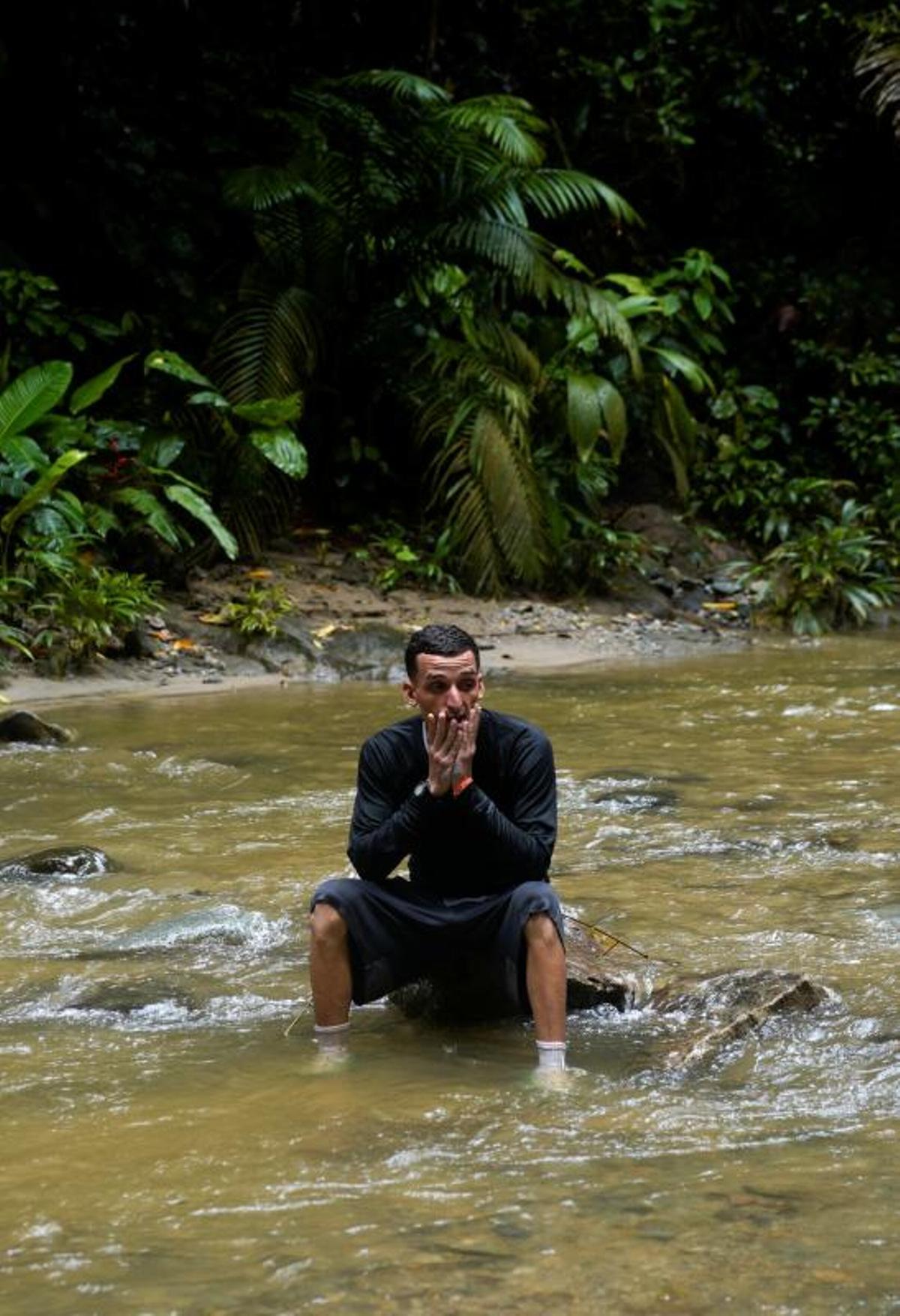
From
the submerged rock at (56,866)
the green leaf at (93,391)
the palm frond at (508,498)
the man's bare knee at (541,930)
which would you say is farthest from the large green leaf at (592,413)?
the man's bare knee at (541,930)

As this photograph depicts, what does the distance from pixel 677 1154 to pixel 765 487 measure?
12.9m

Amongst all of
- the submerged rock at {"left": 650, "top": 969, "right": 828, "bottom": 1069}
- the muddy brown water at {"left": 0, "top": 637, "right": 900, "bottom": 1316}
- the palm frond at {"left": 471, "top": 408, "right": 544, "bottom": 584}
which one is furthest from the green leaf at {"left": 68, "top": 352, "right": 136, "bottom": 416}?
the submerged rock at {"left": 650, "top": 969, "right": 828, "bottom": 1069}

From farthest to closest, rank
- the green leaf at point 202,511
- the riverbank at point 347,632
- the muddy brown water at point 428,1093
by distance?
1. the green leaf at point 202,511
2. the riverbank at point 347,632
3. the muddy brown water at point 428,1093

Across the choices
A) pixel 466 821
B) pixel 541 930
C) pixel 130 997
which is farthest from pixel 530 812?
pixel 130 997

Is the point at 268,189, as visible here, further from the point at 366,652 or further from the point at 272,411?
the point at 366,652

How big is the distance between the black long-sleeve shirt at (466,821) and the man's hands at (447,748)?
13 centimetres

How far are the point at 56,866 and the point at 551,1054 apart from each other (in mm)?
2568

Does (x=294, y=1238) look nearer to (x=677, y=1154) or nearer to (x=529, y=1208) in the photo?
(x=529, y=1208)

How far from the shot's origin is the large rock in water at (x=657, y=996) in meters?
4.58

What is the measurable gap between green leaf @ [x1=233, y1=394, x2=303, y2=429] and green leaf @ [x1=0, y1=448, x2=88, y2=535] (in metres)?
1.72

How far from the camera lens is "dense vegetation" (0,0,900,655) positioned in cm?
1252

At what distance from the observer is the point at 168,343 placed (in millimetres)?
13992

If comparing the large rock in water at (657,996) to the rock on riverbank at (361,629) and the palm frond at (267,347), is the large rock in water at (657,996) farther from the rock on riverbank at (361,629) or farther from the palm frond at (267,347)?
the palm frond at (267,347)

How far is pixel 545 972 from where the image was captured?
173 inches
